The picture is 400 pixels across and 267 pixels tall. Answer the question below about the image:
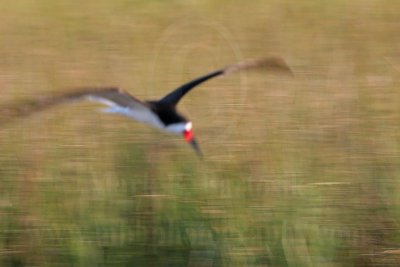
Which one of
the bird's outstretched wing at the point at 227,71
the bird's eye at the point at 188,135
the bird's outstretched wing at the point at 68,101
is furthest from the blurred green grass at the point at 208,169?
the bird's outstretched wing at the point at 68,101

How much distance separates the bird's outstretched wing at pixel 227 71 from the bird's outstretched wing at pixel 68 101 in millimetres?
335

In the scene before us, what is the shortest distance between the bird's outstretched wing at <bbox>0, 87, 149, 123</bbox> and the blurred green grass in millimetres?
291

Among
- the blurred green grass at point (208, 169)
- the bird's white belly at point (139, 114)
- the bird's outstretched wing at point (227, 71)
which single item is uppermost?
the bird's outstretched wing at point (227, 71)

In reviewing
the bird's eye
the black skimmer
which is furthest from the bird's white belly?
the bird's eye

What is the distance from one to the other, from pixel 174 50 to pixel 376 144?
5.58 ft

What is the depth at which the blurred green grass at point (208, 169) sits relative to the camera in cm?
416

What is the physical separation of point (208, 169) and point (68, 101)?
81 cm

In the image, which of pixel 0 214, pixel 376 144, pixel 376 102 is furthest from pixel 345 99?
pixel 0 214

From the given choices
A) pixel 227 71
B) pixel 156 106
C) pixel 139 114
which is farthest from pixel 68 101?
pixel 227 71

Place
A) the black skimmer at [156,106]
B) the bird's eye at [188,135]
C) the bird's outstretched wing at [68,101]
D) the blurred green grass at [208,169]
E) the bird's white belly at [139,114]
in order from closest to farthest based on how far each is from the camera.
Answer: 1. the bird's outstretched wing at [68,101]
2. the black skimmer at [156,106]
3. the blurred green grass at [208,169]
4. the bird's white belly at [139,114]
5. the bird's eye at [188,135]

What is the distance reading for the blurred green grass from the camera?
416 centimetres

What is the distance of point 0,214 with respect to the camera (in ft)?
13.6

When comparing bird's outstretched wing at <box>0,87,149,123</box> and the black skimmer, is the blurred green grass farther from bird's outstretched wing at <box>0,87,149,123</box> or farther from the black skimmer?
bird's outstretched wing at <box>0,87,149,123</box>

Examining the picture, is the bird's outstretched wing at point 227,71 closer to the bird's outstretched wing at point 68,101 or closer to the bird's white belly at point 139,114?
the bird's white belly at point 139,114
